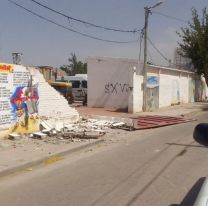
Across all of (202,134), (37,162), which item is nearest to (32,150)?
(37,162)

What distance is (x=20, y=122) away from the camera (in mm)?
15672

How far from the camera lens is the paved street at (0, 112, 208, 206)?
7.43 metres

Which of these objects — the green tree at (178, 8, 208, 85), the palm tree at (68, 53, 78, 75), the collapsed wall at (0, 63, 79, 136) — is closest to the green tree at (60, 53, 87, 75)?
the palm tree at (68, 53, 78, 75)

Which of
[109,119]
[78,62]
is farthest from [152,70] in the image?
[78,62]

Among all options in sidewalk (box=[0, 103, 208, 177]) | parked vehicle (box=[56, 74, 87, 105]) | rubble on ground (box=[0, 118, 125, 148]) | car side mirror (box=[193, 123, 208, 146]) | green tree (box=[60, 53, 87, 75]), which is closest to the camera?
car side mirror (box=[193, 123, 208, 146])

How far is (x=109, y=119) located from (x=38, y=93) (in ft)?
17.5

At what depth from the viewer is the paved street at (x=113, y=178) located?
7.43 m

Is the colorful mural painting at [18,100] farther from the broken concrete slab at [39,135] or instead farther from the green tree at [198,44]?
the green tree at [198,44]

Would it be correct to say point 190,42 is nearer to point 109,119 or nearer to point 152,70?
point 152,70

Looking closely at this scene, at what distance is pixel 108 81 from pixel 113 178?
84.1 ft

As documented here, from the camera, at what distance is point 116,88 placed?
112 ft

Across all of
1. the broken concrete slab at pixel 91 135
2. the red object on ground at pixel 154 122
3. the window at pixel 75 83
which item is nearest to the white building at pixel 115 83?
the red object on ground at pixel 154 122

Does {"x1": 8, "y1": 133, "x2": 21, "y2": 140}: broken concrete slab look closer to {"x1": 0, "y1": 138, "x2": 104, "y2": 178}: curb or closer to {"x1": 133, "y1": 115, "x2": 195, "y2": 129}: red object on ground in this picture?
{"x1": 0, "y1": 138, "x2": 104, "y2": 178}: curb

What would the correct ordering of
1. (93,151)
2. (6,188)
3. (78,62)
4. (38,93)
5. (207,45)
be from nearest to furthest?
(6,188)
(93,151)
(38,93)
(207,45)
(78,62)
